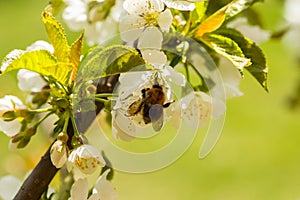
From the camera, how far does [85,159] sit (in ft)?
1.81

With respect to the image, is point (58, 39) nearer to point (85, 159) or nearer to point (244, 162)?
point (85, 159)

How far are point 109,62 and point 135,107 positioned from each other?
4 centimetres

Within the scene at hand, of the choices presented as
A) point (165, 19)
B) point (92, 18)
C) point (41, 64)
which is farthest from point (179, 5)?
point (92, 18)

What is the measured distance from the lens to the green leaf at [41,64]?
1.68 feet

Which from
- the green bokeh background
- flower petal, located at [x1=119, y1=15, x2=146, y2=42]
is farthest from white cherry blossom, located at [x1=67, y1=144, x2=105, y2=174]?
the green bokeh background

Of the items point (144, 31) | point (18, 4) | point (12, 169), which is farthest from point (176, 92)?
point (18, 4)

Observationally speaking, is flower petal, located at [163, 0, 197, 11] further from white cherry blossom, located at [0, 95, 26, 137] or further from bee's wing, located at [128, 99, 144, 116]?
white cherry blossom, located at [0, 95, 26, 137]

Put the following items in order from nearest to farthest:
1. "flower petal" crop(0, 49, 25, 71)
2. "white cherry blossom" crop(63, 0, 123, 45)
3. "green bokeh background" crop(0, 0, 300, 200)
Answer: "flower petal" crop(0, 49, 25, 71) → "white cherry blossom" crop(63, 0, 123, 45) → "green bokeh background" crop(0, 0, 300, 200)

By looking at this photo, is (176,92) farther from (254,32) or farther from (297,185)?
(297,185)

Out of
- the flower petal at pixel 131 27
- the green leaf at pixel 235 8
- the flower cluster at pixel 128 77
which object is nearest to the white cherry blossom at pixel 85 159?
the flower cluster at pixel 128 77

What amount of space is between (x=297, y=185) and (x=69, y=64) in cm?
272

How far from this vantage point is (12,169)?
1.68m

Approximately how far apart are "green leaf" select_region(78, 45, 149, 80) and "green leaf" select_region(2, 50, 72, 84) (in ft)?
0.06

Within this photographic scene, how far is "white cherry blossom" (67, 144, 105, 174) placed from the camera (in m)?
0.55
